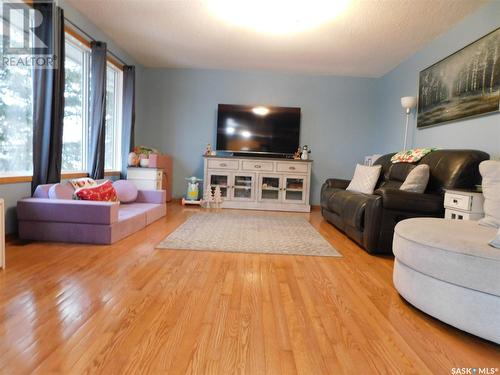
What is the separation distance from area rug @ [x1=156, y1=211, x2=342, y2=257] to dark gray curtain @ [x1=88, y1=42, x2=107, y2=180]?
1.43 metres

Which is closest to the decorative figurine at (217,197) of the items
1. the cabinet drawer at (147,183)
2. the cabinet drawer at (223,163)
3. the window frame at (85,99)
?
the cabinet drawer at (223,163)

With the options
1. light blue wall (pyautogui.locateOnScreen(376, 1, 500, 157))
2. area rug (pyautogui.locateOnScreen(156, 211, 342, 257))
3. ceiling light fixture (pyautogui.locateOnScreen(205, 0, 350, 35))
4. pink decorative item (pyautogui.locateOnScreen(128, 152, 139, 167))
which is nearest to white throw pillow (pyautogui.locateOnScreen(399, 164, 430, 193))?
light blue wall (pyautogui.locateOnScreen(376, 1, 500, 157))

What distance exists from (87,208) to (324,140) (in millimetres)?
4273

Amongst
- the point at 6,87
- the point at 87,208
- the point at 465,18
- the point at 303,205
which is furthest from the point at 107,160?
the point at 465,18

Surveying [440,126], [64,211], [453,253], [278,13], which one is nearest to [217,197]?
[64,211]

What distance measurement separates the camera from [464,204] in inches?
86.7

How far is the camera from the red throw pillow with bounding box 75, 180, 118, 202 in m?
2.87

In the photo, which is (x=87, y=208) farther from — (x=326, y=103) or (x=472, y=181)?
(x=326, y=103)

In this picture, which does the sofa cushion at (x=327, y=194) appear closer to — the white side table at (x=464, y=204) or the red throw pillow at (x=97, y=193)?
the white side table at (x=464, y=204)

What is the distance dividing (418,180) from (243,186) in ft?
9.49

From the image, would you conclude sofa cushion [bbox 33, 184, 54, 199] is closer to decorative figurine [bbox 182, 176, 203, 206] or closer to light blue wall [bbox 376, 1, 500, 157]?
decorative figurine [bbox 182, 176, 203, 206]

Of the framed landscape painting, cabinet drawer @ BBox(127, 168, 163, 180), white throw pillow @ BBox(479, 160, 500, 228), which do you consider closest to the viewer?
white throw pillow @ BBox(479, 160, 500, 228)

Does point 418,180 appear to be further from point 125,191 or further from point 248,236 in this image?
point 125,191

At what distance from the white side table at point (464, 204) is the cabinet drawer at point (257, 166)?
3.01m
